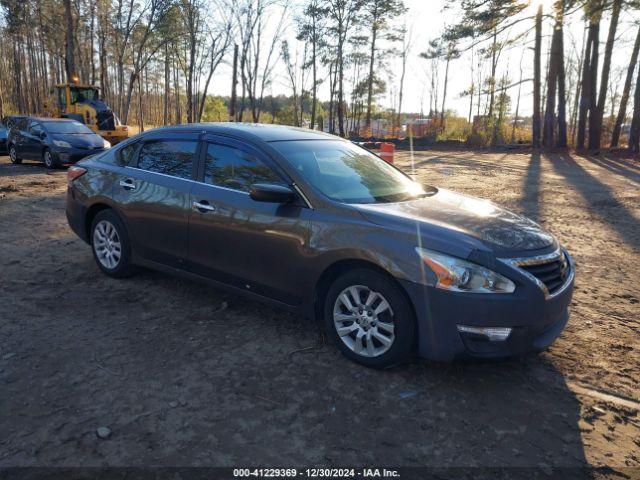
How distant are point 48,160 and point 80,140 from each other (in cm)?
113

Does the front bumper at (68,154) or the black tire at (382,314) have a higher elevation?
the front bumper at (68,154)

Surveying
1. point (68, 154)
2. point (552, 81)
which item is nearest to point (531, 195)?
point (68, 154)

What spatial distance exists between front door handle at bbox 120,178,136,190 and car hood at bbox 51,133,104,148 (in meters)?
11.7

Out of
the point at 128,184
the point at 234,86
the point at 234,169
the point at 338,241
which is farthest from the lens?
the point at 234,86

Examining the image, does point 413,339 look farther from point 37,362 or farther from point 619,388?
point 37,362

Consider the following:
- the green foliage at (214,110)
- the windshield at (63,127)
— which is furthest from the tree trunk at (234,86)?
the green foliage at (214,110)

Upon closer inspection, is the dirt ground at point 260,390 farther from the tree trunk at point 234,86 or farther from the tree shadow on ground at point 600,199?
the tree trunk at point 234,86

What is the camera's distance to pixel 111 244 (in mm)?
5074

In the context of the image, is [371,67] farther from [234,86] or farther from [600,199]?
[600,199]

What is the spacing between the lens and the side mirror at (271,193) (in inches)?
142

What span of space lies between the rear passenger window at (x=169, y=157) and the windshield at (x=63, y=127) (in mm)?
12494

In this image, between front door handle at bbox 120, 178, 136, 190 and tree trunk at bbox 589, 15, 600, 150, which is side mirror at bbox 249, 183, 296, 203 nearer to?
front door handle at bbox 120, 178, 136, 190

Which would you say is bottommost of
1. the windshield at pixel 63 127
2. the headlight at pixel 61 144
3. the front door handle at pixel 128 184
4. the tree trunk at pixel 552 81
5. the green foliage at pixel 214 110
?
the front door handle at pixel 128 184

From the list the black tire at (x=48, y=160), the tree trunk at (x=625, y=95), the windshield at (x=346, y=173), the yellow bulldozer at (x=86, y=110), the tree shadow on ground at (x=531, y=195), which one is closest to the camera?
the windshield at (x=346, y=173)
